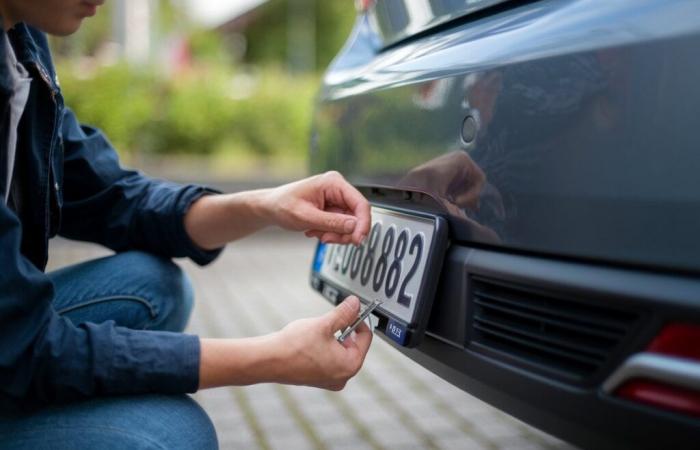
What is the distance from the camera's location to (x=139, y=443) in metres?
1.20

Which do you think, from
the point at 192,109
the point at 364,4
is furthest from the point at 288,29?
the point at 364,4

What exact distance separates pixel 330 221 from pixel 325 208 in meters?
0.11

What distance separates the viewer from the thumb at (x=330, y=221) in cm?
145

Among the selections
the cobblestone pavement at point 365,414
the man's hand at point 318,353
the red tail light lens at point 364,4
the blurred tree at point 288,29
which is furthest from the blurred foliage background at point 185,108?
the blurred tree at point 288,29

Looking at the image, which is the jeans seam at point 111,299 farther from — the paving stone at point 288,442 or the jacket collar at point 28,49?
the paving stone at point 288,442

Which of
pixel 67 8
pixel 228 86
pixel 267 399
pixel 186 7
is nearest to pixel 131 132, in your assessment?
pixel 228 86

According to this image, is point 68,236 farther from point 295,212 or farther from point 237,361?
point 237,361

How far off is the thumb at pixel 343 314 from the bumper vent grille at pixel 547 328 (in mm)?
237

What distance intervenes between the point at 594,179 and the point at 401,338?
1.60 feet

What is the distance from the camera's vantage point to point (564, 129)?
1003mm

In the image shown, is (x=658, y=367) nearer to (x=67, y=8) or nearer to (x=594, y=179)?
(x=594, y=179)

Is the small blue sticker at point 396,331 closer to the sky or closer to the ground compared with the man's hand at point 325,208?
closer to the ground

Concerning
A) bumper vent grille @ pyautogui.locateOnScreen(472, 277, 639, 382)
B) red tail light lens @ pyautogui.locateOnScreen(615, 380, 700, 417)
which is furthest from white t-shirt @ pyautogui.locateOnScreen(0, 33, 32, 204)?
red tail light lens @ pyautogui.locateOnScreen(615, 380, 700, 417)

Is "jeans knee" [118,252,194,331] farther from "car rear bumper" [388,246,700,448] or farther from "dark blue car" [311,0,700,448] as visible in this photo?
"car rear bumper" [388,246,700,448]
